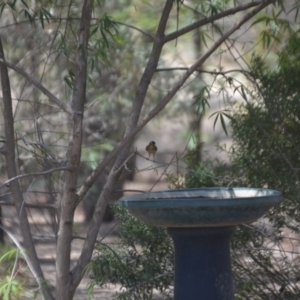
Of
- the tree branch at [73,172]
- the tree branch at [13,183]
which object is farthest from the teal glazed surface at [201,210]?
the tree branch at [13,183]

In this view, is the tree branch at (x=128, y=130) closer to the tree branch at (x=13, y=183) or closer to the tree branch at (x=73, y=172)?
the tree branch at (x=73, y=172)

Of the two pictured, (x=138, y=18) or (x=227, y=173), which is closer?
(x=227, y=173)

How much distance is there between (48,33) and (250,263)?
2.69m

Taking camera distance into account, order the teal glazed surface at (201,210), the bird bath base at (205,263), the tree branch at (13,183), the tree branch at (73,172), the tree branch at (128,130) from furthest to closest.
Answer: the tree branch at (13,183) < the tree branch at (128,130) < the tree branch at (73,172) < the bird bath base at (205,263) < the teal glazed surface at (201,210)

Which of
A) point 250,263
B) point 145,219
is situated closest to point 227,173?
point 250,263

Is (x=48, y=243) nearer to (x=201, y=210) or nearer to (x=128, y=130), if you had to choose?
(x=128, y=130)

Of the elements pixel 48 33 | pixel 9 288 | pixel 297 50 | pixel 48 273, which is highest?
pixel 48 33

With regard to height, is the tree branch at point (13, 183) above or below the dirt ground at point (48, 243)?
below

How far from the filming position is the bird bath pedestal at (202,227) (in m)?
3.53

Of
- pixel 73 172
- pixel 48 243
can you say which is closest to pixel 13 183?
pixel 73 172

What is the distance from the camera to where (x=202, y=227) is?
12.3 feet

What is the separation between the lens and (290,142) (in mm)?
4992

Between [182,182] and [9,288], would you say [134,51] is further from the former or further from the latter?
[9,288]

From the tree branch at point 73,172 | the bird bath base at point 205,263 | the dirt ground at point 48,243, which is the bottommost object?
the bird bath base at point 205,263
